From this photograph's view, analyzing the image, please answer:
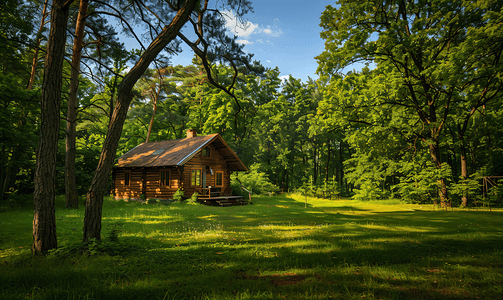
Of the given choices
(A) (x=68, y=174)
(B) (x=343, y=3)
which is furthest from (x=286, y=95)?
(A) (x=68, y=174)

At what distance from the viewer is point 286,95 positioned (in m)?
46.0

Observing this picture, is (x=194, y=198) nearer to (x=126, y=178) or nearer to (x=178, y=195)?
(x=178, y=195)

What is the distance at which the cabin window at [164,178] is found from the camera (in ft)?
78.5

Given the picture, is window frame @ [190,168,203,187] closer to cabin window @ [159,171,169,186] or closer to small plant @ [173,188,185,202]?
small plant @ [173,188,185,202]

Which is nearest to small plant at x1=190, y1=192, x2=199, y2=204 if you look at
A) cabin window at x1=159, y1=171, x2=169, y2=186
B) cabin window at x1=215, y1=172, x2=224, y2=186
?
cabin window at x1=159, y1=171, x2=169, y2=186

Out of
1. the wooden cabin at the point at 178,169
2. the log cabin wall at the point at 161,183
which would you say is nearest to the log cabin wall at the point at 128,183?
the wooden cabin at the point at 178,169

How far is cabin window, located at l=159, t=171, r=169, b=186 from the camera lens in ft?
78.5

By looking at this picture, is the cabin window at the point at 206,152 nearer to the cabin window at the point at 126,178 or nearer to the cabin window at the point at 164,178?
the cabin window at the point at 164,178

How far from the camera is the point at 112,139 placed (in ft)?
21.4

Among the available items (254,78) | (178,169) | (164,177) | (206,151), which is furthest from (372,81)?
(164,177)

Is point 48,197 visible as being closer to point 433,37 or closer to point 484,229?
point 484,229

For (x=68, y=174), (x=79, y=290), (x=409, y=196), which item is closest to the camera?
(x=79, y=290)

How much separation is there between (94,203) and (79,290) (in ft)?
9.50

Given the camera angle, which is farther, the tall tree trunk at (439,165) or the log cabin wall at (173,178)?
the log cabin wall at (173,178)
